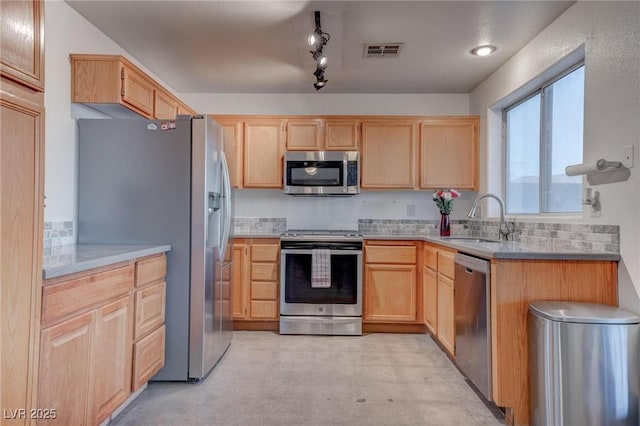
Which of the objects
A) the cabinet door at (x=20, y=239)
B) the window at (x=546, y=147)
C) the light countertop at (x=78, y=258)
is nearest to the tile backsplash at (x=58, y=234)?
the light countertop at (x=78, y=258)

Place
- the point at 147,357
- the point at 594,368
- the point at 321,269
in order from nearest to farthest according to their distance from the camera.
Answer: the point at 594,368, the point at 147,357, the point at 321,269

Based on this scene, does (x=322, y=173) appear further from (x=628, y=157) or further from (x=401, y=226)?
(x=628, y=157)

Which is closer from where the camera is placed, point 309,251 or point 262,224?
point 309,251

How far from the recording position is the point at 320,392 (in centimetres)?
227

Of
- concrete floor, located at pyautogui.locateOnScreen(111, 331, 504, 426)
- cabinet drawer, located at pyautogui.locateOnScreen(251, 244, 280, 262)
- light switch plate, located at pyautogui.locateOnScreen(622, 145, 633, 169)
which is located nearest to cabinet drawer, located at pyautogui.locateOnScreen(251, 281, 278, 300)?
cabinet drawer, located at pyautogui.locateOnScreen(251, 244, 280, 262)

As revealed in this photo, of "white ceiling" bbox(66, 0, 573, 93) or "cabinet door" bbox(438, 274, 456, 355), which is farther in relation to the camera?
"cabinet door" bbox(438, 274, 456, 355)

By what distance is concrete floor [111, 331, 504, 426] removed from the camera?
6.52ft

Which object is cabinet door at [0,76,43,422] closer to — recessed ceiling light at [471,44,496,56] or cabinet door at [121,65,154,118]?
cabinet door at [121,65,154,118]

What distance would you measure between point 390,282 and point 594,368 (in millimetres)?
1894

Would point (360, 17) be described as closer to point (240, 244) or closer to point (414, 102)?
point (414, 102)

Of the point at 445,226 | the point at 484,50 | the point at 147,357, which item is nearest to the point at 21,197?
the point at 147,357

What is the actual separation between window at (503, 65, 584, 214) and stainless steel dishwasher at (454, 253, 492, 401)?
0.89m

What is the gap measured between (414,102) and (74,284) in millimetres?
3529

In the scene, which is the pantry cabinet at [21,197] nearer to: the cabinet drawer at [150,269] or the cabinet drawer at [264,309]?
the cabinet drawer at [150,269]
